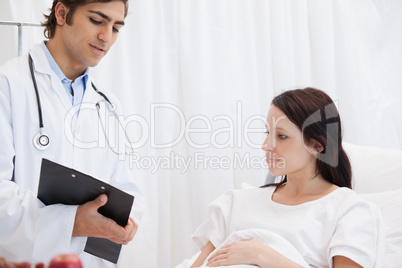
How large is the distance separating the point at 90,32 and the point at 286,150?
29.7 inches

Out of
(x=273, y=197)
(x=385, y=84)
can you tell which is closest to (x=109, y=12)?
(x=273, y=197)

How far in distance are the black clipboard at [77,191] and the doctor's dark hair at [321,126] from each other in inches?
24.9

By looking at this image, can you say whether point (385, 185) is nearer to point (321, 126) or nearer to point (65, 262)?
point (321, 126)

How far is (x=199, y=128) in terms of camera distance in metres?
2.28

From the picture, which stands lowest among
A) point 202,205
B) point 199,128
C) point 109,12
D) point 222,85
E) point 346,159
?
point 202,205

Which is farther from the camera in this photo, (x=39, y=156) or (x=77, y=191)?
(x=39, y=156)

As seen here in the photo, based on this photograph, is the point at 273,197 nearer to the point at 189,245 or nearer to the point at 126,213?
the point at 126,213

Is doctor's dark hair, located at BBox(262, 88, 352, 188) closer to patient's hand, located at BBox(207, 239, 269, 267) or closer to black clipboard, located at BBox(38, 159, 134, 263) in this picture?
patient's hand, located at BBox(207, 239, 269, 267)

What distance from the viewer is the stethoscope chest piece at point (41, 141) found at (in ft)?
4.47

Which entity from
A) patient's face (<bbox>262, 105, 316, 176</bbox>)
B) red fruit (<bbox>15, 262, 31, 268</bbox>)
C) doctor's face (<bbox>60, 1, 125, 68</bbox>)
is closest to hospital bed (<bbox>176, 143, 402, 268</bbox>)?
patient's face (<bbox>262, 105, 316, 176</bbox>)

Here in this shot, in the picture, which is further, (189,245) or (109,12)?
(189,245)

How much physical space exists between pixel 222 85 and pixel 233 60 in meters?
0.15

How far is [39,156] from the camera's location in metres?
1.37

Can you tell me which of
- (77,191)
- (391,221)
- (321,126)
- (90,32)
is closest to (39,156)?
(77,191)
